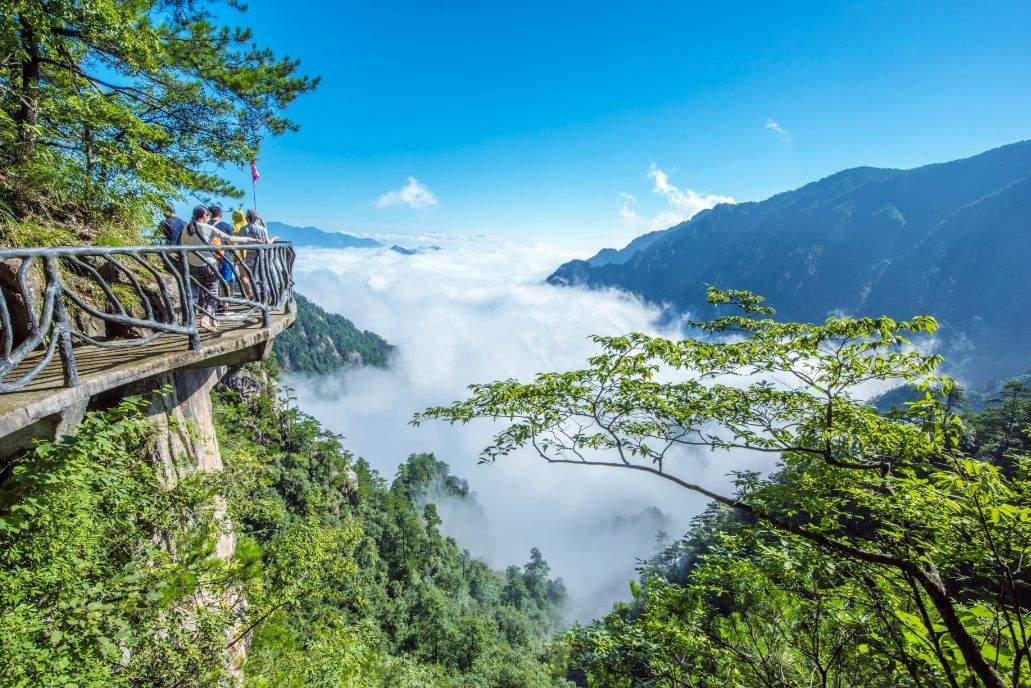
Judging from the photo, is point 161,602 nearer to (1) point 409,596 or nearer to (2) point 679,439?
(2) point 679,439

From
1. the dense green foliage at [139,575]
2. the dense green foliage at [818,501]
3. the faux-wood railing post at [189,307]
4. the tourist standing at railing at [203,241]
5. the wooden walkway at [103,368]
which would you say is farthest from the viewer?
the tourist standing at railing at [203,241]

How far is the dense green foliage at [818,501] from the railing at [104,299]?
3905 mm

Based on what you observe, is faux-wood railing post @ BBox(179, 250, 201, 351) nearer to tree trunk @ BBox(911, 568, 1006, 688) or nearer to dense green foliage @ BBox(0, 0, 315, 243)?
dense green foliage @ BBox(0, 0, 315, 243)

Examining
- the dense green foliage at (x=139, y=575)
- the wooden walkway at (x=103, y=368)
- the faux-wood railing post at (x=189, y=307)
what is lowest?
the dense green foliage at (x=139, y=575)

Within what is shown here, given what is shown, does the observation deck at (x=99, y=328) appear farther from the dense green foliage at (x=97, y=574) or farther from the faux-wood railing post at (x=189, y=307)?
the dense green foliage at (x=97, y=574)

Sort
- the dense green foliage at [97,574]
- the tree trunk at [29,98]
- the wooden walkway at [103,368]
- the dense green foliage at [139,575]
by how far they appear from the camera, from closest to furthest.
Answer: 1. the wooden walkway at [103,368]
2. the dense green foliage at [97,574]
3. the dense green foliage at [139,575]
4. the tree trunk at [29,98]

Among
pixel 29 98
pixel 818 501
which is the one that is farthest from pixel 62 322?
pixel 818 501

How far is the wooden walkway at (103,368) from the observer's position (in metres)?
3.45

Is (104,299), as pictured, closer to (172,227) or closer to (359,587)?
(172,227)

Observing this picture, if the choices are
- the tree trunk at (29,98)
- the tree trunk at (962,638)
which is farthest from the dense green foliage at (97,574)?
the tree trunk at (962,638)

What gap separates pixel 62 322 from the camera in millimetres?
3764

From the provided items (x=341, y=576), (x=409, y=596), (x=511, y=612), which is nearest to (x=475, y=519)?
(x=511, y=612)

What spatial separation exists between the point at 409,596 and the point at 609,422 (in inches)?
2004

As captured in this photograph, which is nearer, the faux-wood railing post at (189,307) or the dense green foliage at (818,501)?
the dense green foliage at (818,501)
